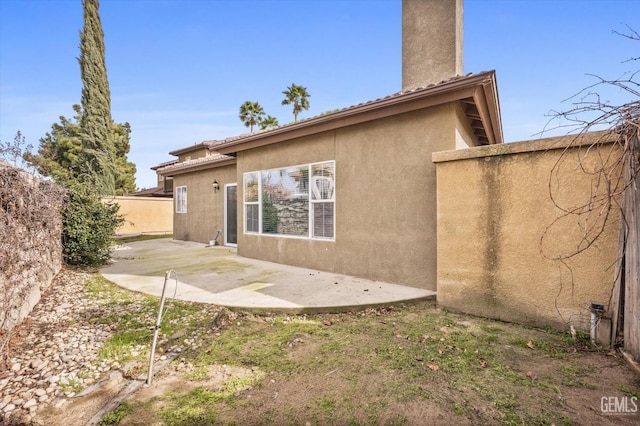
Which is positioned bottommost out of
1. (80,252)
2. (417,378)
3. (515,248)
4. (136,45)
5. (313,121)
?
(417,378)

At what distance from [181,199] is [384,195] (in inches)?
418

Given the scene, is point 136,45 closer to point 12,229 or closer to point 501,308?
point 12,229

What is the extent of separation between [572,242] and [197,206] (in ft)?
39.4

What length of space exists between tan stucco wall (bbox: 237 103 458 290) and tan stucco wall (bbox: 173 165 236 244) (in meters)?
5.13

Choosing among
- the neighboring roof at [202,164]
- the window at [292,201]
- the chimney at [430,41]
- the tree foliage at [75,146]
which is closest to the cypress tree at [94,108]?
the tree foliage at [75,146]

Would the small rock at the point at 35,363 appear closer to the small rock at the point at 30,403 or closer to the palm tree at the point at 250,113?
the small rock at the point at 30,403

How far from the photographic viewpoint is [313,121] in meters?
6.32

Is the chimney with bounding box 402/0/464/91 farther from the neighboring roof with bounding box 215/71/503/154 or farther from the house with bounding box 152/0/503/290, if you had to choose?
the neighboring roof with bounding box 215/71/503/154

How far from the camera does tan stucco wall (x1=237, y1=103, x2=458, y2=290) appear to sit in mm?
5090

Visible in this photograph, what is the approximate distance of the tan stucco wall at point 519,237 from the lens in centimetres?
339

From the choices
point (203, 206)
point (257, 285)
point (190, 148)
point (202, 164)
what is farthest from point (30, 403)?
point (190, 148)

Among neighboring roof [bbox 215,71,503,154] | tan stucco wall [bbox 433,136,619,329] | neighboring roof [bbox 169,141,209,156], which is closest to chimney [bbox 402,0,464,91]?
neighboring roof [bbox 215,71,503,154]

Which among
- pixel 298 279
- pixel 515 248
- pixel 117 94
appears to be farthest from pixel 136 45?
pixel 515 248

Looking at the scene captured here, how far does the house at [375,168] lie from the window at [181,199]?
5.28 metres
